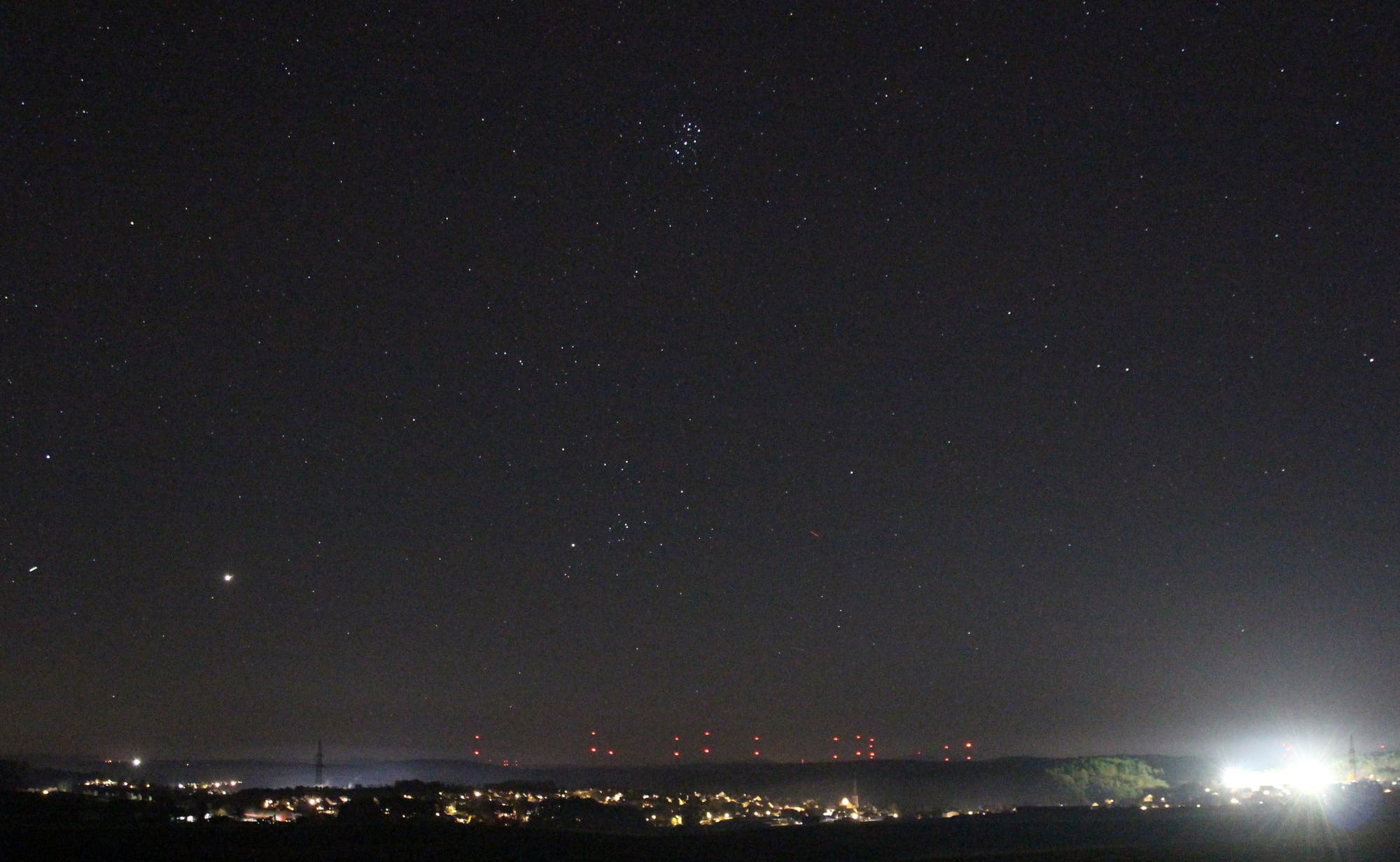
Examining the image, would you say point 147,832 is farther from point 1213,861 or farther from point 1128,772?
point 1128,772

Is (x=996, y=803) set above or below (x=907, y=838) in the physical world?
below

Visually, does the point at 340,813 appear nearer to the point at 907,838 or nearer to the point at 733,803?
the point at 907,838

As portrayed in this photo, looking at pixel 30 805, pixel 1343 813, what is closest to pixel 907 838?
pixel 1343 813

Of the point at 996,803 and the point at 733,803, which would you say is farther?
the point at 996,803

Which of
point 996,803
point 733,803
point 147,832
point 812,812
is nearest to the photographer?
point 147,832

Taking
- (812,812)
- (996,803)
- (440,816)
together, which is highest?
(440,816)

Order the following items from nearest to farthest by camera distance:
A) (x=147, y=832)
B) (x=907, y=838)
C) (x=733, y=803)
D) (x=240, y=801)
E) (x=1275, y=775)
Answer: (x=147, y=832) → (x=907, y=838) → (x=240, y=801) → (x=733, y=803) → (x=1275, y=775)

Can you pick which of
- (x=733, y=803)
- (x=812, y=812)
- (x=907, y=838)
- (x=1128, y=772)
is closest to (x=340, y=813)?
(x=907, y=838)
